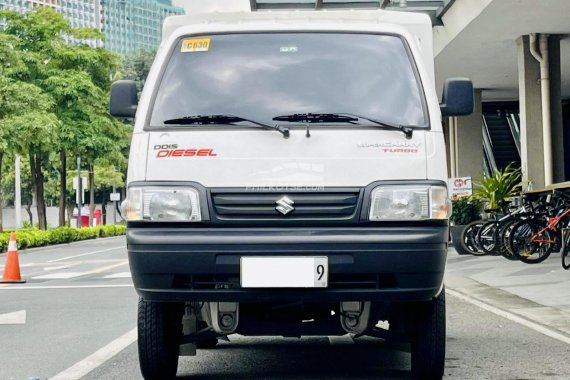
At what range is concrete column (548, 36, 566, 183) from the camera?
2320 centimetres

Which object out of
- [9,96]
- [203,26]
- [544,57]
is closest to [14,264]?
[203,26]

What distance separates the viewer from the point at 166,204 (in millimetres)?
5645

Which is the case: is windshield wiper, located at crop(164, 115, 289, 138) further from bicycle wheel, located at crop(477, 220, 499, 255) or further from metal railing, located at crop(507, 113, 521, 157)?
metal railing, located at crop(507, 113, 521, 157)

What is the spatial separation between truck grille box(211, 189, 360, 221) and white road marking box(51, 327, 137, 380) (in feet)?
5.87

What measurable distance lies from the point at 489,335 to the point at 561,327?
0.81 metres

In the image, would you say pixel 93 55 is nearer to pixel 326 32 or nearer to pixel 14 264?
pixel 14 264

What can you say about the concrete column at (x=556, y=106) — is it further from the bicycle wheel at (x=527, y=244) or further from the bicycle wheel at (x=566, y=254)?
the bicycle wheel at (x=566, y=254)

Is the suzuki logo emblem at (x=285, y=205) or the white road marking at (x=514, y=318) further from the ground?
the suzuki logo emblem at (x=285, y=205)

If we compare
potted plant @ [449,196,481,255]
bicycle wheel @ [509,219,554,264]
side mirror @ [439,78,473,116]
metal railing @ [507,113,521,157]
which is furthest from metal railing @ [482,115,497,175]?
side mirror @ [439,78,473,116]

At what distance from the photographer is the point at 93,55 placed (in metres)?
45.3

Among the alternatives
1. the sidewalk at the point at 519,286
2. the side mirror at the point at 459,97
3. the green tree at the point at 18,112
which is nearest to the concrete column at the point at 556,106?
the sidewalk at the point at 519,286

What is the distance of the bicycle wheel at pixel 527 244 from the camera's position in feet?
55.8

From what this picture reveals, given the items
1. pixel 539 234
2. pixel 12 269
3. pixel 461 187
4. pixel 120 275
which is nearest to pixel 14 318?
pixel 12 269

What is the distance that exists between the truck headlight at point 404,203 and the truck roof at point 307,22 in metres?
1.12
